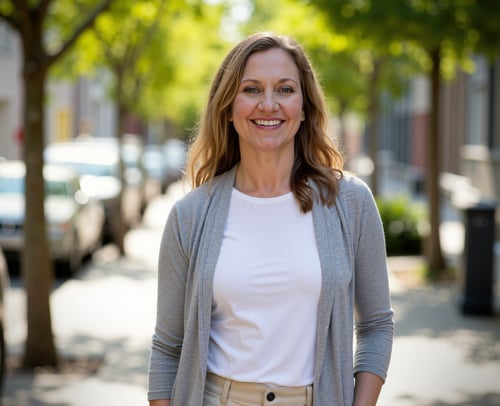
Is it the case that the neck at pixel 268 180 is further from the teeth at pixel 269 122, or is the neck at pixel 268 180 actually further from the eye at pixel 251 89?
the eye at pixel 251 89

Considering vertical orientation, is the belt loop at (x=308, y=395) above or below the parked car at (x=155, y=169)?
above

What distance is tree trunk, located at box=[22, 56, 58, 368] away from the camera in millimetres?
8289

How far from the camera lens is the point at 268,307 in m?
2.77

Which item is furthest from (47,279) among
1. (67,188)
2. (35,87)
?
(67,188)

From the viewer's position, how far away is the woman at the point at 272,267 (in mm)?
2756

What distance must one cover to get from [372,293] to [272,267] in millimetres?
314

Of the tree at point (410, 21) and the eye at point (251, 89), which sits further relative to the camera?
the tree at point (410, 21)

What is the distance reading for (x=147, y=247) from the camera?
19188 millimetres

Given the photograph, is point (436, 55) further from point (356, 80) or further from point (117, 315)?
point (356, 80)

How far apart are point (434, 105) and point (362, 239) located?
11390 millimetres

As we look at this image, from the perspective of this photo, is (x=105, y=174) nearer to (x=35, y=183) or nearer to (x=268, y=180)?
(x=35, y=183)

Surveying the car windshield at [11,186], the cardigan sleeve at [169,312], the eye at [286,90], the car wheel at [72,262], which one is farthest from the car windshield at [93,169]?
the eye at [286,90]

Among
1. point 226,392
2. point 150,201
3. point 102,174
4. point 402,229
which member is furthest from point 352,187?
point 150,201

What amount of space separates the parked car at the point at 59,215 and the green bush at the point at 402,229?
5224 mm
